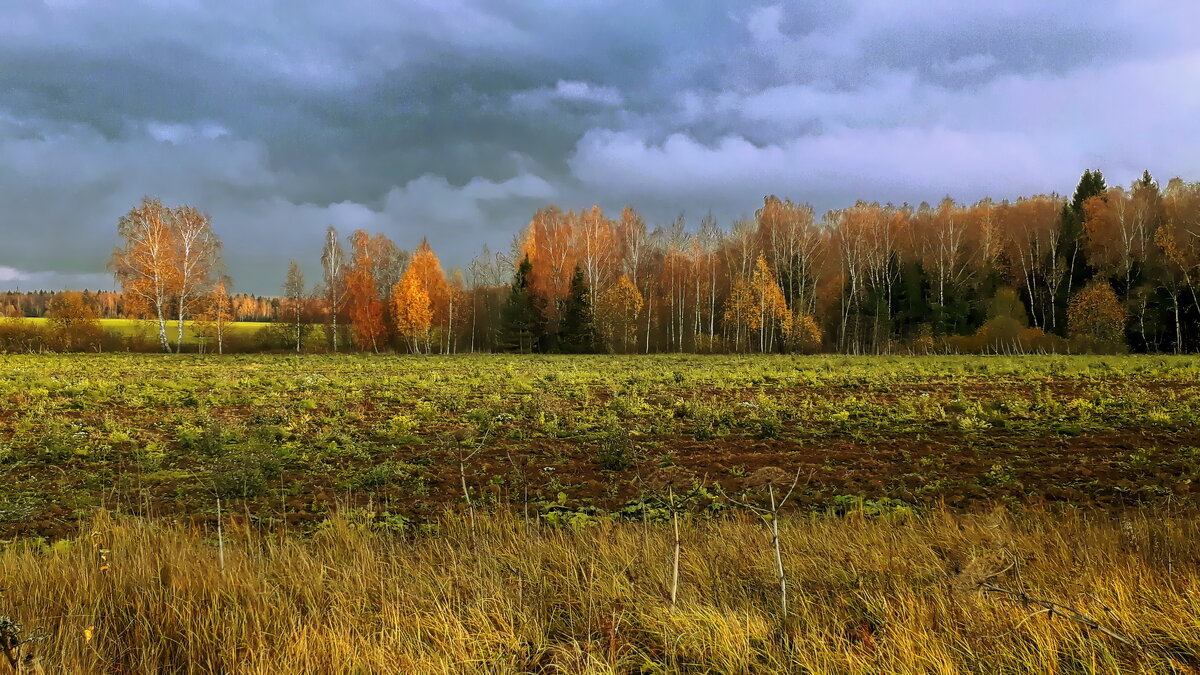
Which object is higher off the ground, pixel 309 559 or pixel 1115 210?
pixel 1115 210

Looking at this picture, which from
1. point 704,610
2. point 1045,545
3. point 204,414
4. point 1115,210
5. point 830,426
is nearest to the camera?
point 704,610

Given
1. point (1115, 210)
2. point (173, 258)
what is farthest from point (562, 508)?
point (1115, 210)

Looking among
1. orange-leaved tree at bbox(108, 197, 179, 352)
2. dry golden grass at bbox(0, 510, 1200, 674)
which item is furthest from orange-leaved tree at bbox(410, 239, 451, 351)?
dry golden grass at bbox(0, 510, 1200, 674)

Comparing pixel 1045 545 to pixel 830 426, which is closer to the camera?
pixel 1045 545

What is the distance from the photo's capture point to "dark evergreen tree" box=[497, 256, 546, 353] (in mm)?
48000

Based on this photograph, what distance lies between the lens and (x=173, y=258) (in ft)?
125

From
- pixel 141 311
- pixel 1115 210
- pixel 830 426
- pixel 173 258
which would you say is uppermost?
pixel 1115 210

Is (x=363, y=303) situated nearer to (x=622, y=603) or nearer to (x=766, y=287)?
(x=766, y=287)

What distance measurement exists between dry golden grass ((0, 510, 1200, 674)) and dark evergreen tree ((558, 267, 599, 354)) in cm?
4221

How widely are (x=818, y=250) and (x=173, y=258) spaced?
51448 mm

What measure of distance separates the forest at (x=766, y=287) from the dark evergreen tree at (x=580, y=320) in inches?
6.1

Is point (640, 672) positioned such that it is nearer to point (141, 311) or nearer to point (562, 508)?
point (562, 508)

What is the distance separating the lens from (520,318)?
48.1m

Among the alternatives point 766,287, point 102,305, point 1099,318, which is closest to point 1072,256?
point 1099,318
